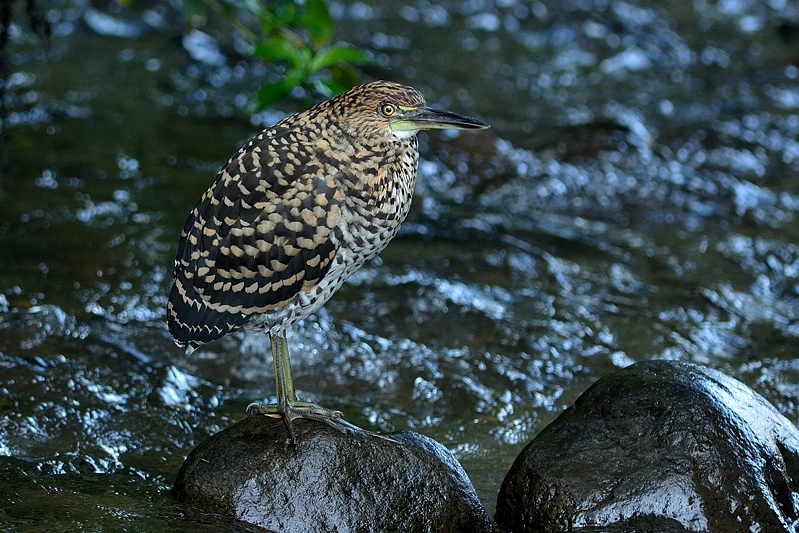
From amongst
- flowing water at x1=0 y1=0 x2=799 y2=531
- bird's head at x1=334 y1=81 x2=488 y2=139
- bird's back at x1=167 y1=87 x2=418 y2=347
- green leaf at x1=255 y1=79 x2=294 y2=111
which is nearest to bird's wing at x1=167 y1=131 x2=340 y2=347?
bird's back at x1=167 y1=87 x2=418 y2=347

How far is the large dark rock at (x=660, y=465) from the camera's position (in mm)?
4176

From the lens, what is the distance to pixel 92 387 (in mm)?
5371

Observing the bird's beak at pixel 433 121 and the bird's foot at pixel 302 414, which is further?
the bird's foot at pixel 302 414

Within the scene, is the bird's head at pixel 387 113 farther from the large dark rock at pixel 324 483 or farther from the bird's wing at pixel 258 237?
the large dark rock at pixel 324 483

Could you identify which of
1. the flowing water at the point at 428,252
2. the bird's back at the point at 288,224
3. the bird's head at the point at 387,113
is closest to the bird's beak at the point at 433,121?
the bird's head at the point at 387,113

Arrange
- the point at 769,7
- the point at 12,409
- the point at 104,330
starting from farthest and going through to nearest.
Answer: the point at 769,7 < the point at 104,330 < the point at 12,409

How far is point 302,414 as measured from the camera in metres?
4.35

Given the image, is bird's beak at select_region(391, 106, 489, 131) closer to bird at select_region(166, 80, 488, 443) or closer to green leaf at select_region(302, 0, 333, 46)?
bird at select_region(166, 80, 488, 443)

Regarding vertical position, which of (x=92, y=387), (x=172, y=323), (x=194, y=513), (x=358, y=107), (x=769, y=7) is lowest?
(x=769, y=7)

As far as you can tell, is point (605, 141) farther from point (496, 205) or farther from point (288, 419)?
point (288, 419)

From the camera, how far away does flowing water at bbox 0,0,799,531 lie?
5.24 metres

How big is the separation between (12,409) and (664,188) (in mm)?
5741

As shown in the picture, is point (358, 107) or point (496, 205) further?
point (496, 205)

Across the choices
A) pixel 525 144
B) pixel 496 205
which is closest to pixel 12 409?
pixel 496 205
